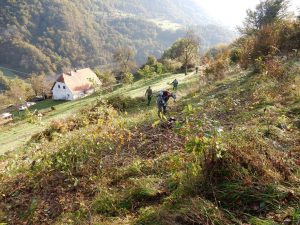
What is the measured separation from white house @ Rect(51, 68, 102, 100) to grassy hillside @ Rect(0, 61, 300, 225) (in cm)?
4981

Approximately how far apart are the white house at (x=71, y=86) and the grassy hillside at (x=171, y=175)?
1961 inches

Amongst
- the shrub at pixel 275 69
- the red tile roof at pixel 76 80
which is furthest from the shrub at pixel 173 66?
the shrub at pixel 275 69

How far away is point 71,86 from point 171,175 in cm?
5891

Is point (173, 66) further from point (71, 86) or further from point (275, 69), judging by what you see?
point (275, 69)

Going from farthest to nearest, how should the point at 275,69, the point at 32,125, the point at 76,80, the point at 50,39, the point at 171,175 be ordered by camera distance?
the point at 50,39
the point at 76,80
the point at 32,125
the point at 275,69
the point at 171,175

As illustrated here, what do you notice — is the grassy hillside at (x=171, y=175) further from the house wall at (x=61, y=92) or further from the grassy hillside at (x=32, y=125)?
the house wall at (x=61, y=92)

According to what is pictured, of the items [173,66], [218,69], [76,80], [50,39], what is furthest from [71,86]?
[50,39]

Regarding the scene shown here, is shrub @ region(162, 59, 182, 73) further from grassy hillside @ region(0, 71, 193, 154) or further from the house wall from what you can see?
the house wall

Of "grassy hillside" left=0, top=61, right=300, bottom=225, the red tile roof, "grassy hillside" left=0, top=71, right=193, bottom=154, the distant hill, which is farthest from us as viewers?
the distant hill

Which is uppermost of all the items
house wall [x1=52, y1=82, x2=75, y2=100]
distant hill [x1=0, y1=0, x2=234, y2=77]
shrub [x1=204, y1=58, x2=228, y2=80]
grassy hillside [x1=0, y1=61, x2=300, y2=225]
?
distant hill [x1=0, y1=0, x2=234, y2=77]

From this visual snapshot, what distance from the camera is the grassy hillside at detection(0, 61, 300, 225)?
4.65 m

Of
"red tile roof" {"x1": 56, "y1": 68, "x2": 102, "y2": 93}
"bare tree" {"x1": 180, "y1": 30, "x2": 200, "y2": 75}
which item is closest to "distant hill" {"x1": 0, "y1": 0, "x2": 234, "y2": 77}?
"red tile roof" {"x1": 56, "y1": 68, "x2": 102, "y2": 93}

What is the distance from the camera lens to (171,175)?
614cm

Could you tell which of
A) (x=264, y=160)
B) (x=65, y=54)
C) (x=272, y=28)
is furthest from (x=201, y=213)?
(x=65, y=54)
